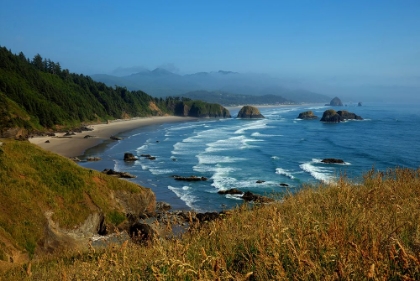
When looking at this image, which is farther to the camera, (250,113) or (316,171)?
(250,113)

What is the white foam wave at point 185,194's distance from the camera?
3076cm

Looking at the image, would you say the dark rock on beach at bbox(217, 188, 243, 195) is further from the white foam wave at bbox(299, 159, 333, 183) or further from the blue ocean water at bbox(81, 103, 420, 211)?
the white foam wave at bbox(299, 159, 333, 183)

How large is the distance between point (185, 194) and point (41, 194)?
1662 centimetres

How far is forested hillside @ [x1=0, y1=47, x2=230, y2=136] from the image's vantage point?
3004 inches

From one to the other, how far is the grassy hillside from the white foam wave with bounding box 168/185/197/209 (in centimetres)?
684

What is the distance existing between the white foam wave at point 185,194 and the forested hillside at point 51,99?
44156 millimetres

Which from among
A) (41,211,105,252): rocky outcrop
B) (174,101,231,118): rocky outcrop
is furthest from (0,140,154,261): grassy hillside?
(174,101,231,118): rocky outcrop

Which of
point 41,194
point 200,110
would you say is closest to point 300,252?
point 41,194

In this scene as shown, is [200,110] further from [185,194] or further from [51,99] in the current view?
[185,194]

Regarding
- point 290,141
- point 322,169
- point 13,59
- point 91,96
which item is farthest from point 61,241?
point 91,96

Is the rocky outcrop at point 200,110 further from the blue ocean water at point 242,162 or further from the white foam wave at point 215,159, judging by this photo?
the white foam wave at point 215,159

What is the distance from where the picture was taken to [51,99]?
100 m

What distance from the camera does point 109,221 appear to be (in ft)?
69.5

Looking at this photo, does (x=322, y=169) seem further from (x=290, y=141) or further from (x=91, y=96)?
(x=91, y=96)
